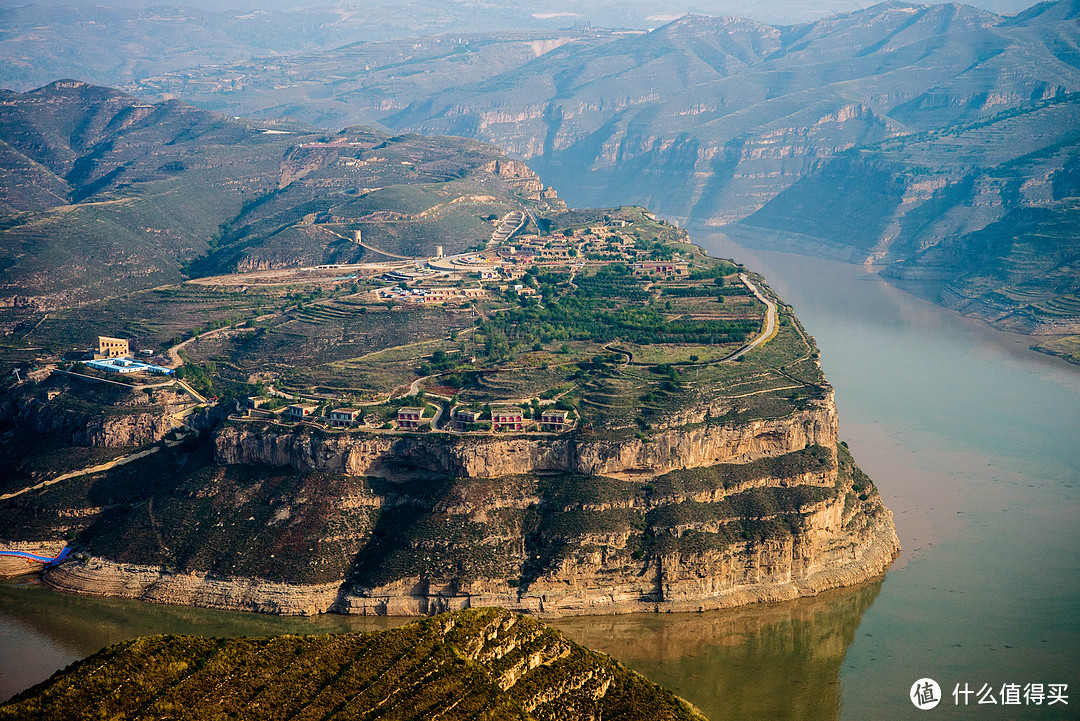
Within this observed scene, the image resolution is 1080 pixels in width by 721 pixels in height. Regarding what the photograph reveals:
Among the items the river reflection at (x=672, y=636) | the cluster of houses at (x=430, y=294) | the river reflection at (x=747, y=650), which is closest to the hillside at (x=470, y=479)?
the river reflection at (x=672, y=636)

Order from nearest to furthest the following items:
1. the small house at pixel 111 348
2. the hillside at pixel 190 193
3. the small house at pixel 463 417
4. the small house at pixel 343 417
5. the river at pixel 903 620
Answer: the river at pixel 903 620
the small house at pixel 463 417
the small house at pixel 343 417
the small house at pixel 111 348
the hillside at pixel 190 193

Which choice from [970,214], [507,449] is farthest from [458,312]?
[970,214]

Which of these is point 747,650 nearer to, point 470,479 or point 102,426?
point 470,479

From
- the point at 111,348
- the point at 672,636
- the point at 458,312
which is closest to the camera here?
the point at 672,636

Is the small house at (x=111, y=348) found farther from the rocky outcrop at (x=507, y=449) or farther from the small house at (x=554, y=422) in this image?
the small house at (x=554, y=422)

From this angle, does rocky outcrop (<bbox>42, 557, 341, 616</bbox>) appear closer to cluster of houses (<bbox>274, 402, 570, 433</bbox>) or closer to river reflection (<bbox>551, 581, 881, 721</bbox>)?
cluster of houses (<bbox>274, 402, 570, 433</bbox>)

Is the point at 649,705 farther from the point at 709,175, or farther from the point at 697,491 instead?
the point at 709,175
